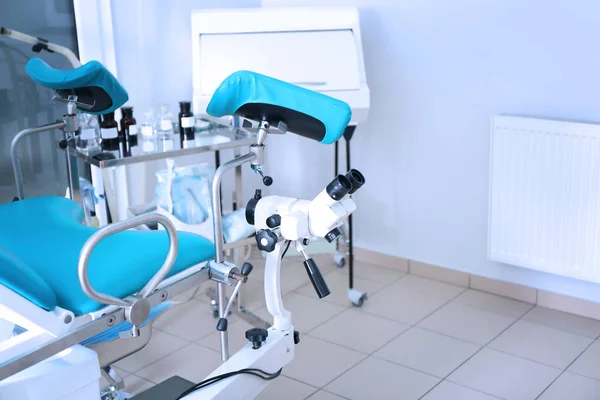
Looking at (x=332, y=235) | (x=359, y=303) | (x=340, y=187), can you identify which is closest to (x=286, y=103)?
(x=340, y=187)

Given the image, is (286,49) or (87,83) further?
(286,49)

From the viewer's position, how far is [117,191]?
3453 millimetres

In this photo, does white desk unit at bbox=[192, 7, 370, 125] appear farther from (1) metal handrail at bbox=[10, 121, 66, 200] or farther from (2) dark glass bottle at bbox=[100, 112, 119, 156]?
(1) metal handrail at bbox=[10, 121, 66, 200]

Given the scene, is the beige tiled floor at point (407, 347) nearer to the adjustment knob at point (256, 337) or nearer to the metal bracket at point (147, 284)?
the adjustment knob at point (256, 337)

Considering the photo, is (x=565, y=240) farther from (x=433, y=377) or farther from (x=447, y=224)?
(x=433, y=377)

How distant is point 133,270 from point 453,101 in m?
1.92

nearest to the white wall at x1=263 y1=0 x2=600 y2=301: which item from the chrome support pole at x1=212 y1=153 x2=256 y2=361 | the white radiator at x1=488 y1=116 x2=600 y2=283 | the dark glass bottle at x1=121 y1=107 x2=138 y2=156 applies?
the white radiator at x1=488 y1=116 x2=600 y2=283

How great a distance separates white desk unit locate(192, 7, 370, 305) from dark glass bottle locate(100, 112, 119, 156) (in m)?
0.40

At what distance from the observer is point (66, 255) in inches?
73.0

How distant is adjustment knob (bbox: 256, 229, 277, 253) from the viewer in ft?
6.06

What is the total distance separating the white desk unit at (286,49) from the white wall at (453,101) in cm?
37

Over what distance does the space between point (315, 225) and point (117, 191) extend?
1812 millimetres

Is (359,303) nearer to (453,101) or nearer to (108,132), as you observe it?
(453,101)

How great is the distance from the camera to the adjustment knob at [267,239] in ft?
6.06
